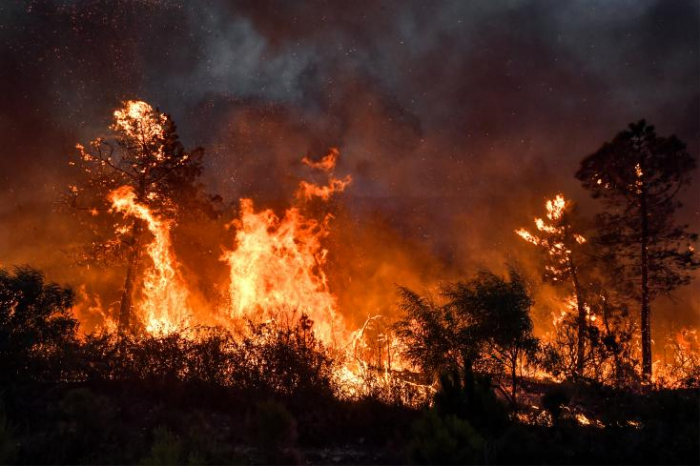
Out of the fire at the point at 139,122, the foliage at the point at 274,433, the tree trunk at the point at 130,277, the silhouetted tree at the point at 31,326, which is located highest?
the fire at the point at 139,122

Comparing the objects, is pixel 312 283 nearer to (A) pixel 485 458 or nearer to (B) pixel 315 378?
(B) pixel 315 378

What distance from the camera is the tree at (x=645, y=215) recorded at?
74.9 ft

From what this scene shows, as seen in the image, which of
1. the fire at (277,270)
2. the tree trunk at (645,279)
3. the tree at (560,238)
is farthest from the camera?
the tree at (560,238)

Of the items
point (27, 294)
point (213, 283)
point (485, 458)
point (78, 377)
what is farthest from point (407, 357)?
point (213, 283)

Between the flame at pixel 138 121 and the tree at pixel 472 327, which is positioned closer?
the tree at pixel 472 327

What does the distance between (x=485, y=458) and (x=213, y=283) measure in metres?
31.9

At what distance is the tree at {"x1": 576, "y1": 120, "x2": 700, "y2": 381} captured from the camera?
74.9ft

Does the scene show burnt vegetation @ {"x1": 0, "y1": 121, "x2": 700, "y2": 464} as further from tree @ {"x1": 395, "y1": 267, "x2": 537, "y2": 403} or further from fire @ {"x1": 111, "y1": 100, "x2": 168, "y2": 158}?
fire @ {"x1": 111, "y1": 100, "x2": 168, "y2": 158}

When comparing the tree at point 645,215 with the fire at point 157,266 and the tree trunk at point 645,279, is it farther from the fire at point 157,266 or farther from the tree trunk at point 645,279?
the fire at point 157,266

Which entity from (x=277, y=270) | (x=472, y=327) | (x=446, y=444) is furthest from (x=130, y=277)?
(x=446, y=444)

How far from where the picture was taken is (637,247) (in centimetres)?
2389

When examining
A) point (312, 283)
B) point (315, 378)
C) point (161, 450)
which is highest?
point (312, 283)

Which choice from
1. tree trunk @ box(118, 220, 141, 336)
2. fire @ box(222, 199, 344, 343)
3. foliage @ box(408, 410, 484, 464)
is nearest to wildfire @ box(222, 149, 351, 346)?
fire @ box(222, 199, 344, 343)

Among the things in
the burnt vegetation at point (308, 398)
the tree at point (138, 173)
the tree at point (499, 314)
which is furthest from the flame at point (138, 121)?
the tree at point (499, 314)
